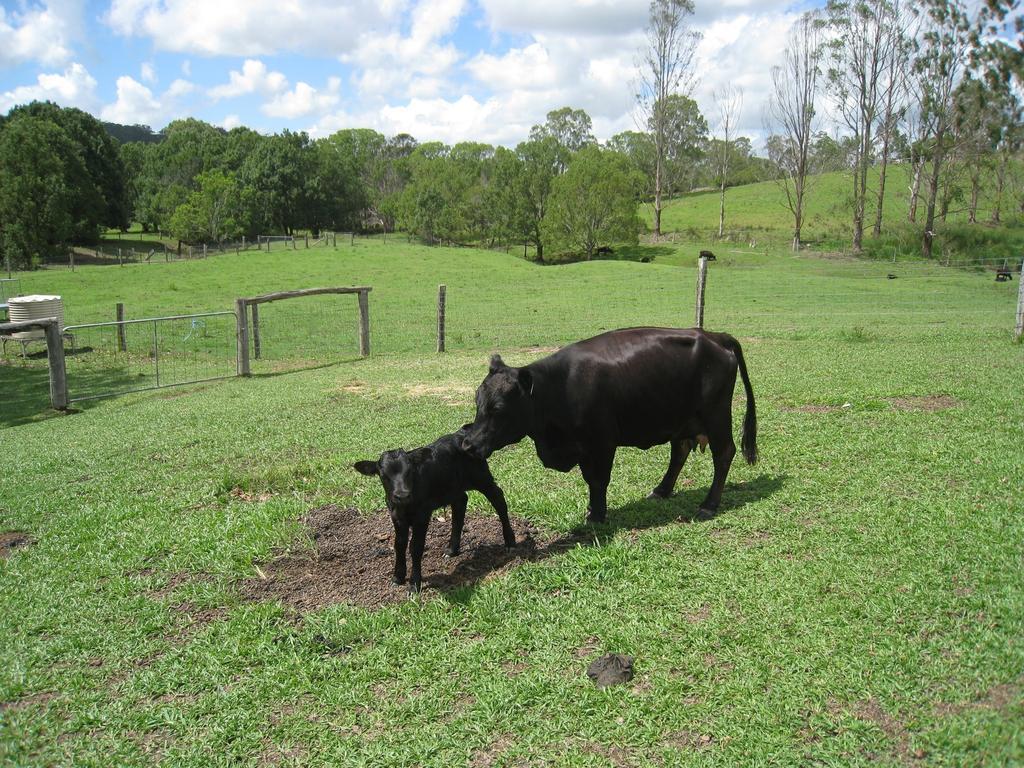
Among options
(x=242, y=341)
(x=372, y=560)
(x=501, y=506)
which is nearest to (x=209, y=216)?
(x=242, y=341)

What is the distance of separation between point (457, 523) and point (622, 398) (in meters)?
1.65

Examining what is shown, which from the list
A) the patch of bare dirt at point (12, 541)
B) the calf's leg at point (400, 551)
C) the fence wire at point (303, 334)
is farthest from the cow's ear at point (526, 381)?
the fence wire at point (303, 334)

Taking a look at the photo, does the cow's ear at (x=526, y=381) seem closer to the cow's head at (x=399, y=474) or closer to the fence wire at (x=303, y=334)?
the cow's head at (x=399, y=474)

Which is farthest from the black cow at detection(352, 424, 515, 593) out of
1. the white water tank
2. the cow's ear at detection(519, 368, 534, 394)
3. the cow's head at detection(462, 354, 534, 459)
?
the white water tank

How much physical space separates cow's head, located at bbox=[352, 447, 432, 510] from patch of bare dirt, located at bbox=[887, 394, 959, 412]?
273 inches

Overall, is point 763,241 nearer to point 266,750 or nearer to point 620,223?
point 620,223

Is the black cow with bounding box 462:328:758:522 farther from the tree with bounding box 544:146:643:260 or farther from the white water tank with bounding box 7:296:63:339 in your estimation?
the tree with bounding box 544:146:643:260

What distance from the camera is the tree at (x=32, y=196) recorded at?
181 ft

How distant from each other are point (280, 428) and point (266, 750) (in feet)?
23.4

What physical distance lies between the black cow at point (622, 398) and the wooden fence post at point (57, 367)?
35.9 feet

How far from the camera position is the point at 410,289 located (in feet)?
121

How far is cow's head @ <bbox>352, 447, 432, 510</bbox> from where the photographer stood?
491 centimetres

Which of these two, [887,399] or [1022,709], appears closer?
[1022,709]

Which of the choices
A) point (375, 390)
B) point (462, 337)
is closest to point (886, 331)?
point (462, 337)
